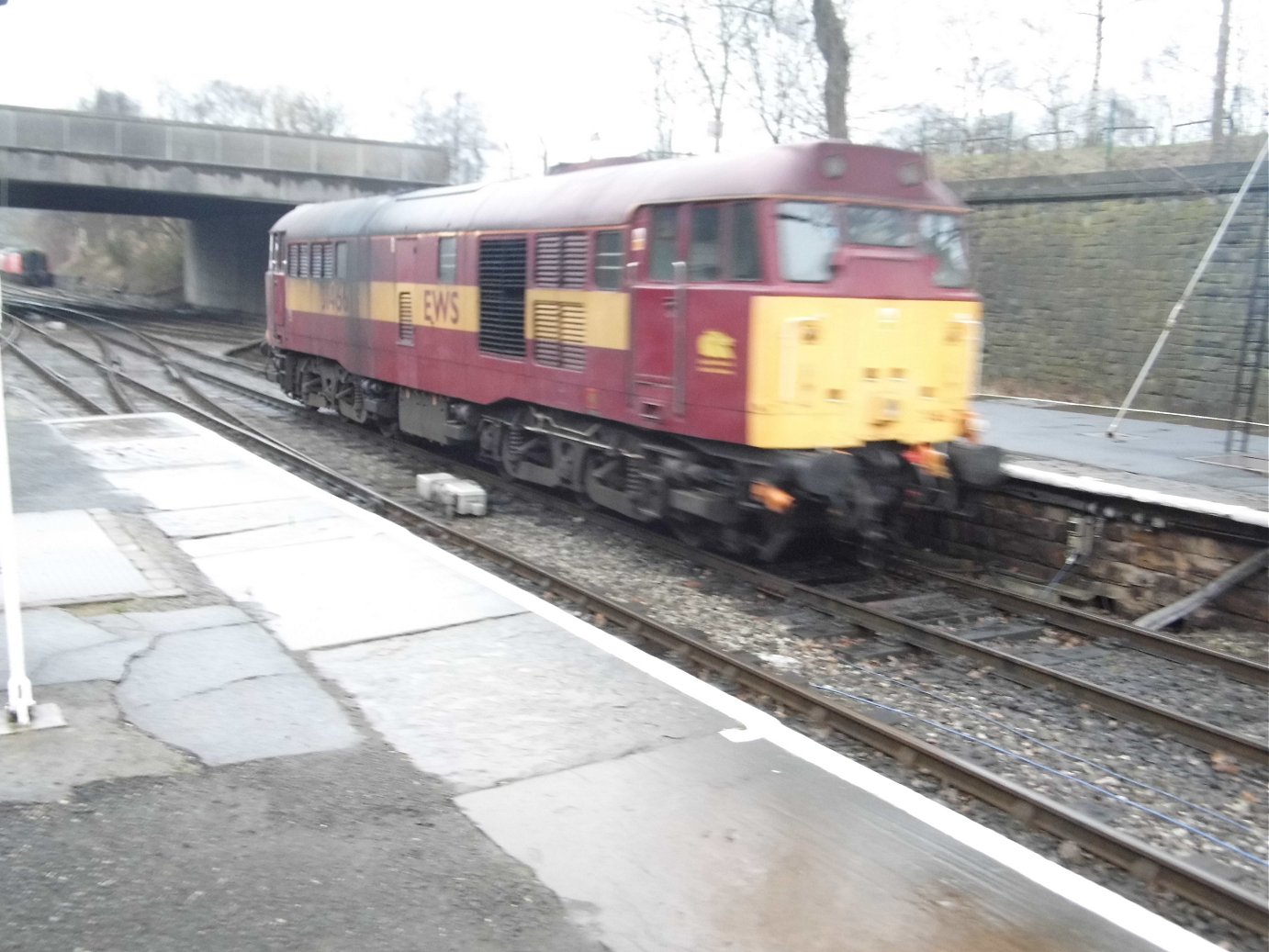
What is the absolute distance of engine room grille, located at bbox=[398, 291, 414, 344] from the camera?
1434cm

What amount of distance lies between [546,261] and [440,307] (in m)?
2.73

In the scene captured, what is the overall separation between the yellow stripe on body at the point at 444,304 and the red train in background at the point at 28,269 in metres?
50.9

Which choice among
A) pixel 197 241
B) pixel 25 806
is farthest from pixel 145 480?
pixel 197 241

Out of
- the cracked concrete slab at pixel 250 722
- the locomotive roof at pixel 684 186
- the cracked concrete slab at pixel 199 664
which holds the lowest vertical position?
the cracked concrete slab at pixel 250 722

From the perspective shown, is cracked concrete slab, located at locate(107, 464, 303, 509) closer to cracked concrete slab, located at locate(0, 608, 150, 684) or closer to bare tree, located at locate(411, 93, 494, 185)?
cracked concrete slab, located at locate(0, 608, 150, 684)

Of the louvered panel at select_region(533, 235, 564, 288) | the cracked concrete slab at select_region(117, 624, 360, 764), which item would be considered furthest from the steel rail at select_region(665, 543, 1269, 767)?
the cracked concrete slab at select_region(117, 624, 360, 764)

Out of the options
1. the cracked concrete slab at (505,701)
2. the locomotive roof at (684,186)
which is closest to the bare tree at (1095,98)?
the locomotive roof at (684,186)

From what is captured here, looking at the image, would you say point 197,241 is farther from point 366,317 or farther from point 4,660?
point 4,660

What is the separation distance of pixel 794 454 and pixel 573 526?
3609 mm

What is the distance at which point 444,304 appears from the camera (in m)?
13.4

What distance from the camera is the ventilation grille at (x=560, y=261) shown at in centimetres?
1062

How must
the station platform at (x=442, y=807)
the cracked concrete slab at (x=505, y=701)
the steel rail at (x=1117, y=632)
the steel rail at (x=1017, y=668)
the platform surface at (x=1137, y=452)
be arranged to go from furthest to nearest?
the platform surface at (x=1137, y=452) < the steel rail at (x=1117, y=632) < the steel rail at (x=1017, y=668) < the cracked concrete slab at (x=505, y=701) < the station platform at (x=442, y=807)

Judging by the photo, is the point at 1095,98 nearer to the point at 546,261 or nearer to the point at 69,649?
the point at 546,261

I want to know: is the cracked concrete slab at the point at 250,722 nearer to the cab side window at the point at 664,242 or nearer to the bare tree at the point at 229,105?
the cab side window at the point at 664,242
